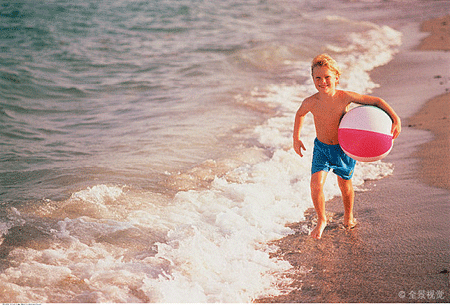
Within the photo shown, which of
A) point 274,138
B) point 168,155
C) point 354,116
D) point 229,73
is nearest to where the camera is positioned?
point 354,116

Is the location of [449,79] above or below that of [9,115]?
above

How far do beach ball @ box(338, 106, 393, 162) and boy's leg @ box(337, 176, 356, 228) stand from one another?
1.13 ft

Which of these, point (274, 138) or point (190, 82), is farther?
point (190, 82)

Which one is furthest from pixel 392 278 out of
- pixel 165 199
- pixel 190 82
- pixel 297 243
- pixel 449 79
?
pixel 190 82

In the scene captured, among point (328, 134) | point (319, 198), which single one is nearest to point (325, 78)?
point (328, 134)

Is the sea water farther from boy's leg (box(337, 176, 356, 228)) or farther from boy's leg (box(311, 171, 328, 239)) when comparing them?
boy's leg (box(337, 176, 356, 228))

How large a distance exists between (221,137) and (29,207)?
3335 mm

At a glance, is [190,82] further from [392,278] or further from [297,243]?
[392,278]

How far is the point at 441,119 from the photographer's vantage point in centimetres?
693

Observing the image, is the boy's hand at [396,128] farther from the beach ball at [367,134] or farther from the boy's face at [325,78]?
the boy's face at [325,78]

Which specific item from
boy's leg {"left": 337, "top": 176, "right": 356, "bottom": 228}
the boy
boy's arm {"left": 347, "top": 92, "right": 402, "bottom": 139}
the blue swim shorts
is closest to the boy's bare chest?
the boy

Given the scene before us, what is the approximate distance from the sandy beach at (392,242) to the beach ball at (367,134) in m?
0.75

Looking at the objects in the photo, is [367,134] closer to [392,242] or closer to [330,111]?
[330,111]

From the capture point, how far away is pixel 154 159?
6.54 m
